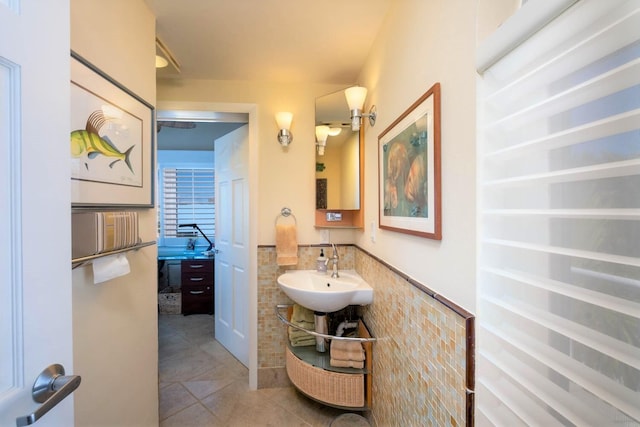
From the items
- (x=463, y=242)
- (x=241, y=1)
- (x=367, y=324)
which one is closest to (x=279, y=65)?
(x=241, y=1)

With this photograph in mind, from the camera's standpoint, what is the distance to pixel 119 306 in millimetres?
1252

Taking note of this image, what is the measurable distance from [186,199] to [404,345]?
3783 mm

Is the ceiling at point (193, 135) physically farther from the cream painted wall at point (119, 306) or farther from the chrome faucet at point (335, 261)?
the chrome faucet at point (335, 261)

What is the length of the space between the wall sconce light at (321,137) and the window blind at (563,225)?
60.6 inches

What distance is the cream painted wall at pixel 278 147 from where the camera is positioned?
2213 mm

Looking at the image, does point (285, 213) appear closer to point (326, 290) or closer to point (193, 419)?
point (326, 290)

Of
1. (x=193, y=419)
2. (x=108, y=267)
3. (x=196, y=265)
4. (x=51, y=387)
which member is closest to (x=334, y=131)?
(x=108, y=267)

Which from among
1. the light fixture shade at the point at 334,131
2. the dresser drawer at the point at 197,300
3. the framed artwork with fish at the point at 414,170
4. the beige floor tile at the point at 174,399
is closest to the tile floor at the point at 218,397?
the beige floor tile at the point at 174,399

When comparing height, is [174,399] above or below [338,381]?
below

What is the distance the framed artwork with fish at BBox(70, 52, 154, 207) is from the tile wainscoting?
3.62 feet

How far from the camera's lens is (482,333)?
0.72 m

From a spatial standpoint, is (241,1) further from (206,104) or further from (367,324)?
(367,324)

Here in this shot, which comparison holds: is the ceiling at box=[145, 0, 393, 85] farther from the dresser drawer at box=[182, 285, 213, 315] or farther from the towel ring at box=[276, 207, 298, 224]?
→ the dresser drawer at box=[182, 285, 213, 315]

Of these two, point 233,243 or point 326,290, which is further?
point 233,243
